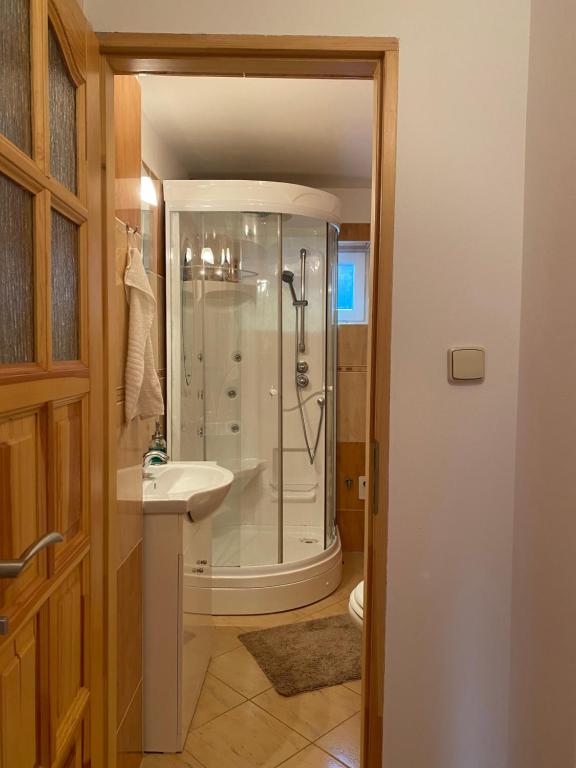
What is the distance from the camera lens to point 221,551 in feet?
9.48

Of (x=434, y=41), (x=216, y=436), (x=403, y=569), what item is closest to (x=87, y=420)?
(x=403, y=569)

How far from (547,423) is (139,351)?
1153 mm

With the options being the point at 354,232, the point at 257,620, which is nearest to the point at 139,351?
the point at 257,620

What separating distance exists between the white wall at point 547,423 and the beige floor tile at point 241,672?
Answer: 1.22 meters

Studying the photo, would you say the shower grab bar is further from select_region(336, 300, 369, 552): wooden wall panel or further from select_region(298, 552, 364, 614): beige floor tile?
select_region(298, 552, 364, 614): beige floor tile

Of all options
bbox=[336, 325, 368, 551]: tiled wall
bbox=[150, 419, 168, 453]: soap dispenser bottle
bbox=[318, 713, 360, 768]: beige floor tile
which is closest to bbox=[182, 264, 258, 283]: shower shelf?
bbox=[336, 325, 368, 551]: tiled wall

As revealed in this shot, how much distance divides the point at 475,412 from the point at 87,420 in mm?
882

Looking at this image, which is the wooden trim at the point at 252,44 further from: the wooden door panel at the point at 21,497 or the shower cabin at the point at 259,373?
the shower cabin at the point at 259,373

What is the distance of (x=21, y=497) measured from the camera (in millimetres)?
789

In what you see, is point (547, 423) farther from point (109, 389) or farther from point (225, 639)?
point (225, 639)

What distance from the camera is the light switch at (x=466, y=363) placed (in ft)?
4.00

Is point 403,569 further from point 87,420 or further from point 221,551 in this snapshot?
point 221,551

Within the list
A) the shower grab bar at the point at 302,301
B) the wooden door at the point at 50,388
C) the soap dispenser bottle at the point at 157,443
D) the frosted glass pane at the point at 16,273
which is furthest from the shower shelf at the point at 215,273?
the frosted glass pane at the point at 16,273

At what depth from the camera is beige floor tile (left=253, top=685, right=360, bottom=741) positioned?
195 centimetres
